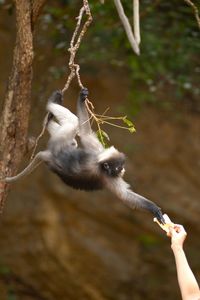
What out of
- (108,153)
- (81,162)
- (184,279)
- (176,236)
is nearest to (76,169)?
(81,162)

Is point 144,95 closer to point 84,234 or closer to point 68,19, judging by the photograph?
point 68,19

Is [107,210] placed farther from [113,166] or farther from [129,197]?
[113,166]

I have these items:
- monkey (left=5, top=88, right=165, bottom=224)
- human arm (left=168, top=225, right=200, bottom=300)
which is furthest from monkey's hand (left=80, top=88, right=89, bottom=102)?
human arm (left=168, top=225, right=200, bottom=300)

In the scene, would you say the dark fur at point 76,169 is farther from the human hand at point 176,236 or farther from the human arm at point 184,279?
the human arm at point 184,279

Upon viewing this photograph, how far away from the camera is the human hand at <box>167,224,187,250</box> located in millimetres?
3184

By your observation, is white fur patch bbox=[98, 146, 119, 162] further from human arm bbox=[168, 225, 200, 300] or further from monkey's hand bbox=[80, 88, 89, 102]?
human arm bbox=[168, 225, 200, 300]

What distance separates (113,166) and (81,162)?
20 cm

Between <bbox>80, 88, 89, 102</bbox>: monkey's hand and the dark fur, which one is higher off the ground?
<bbox>80, 88, 89, 102</bbox>: monkey's hand

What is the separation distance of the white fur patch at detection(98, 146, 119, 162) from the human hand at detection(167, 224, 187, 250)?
101cm

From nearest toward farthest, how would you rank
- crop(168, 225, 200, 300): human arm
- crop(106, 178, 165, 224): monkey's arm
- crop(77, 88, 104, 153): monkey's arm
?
crop(168, 225, 200, 300): human arm → crop(106, 178, 165, 224): monkey's arm → crop(77, 88, 104, 153): monkey's arm

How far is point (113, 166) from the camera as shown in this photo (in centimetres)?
423

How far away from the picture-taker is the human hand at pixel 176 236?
3.18 meters

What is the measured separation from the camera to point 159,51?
658cm

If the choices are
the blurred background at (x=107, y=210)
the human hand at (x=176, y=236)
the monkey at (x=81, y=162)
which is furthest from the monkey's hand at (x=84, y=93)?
the blurred background at (x=107, y=210)
